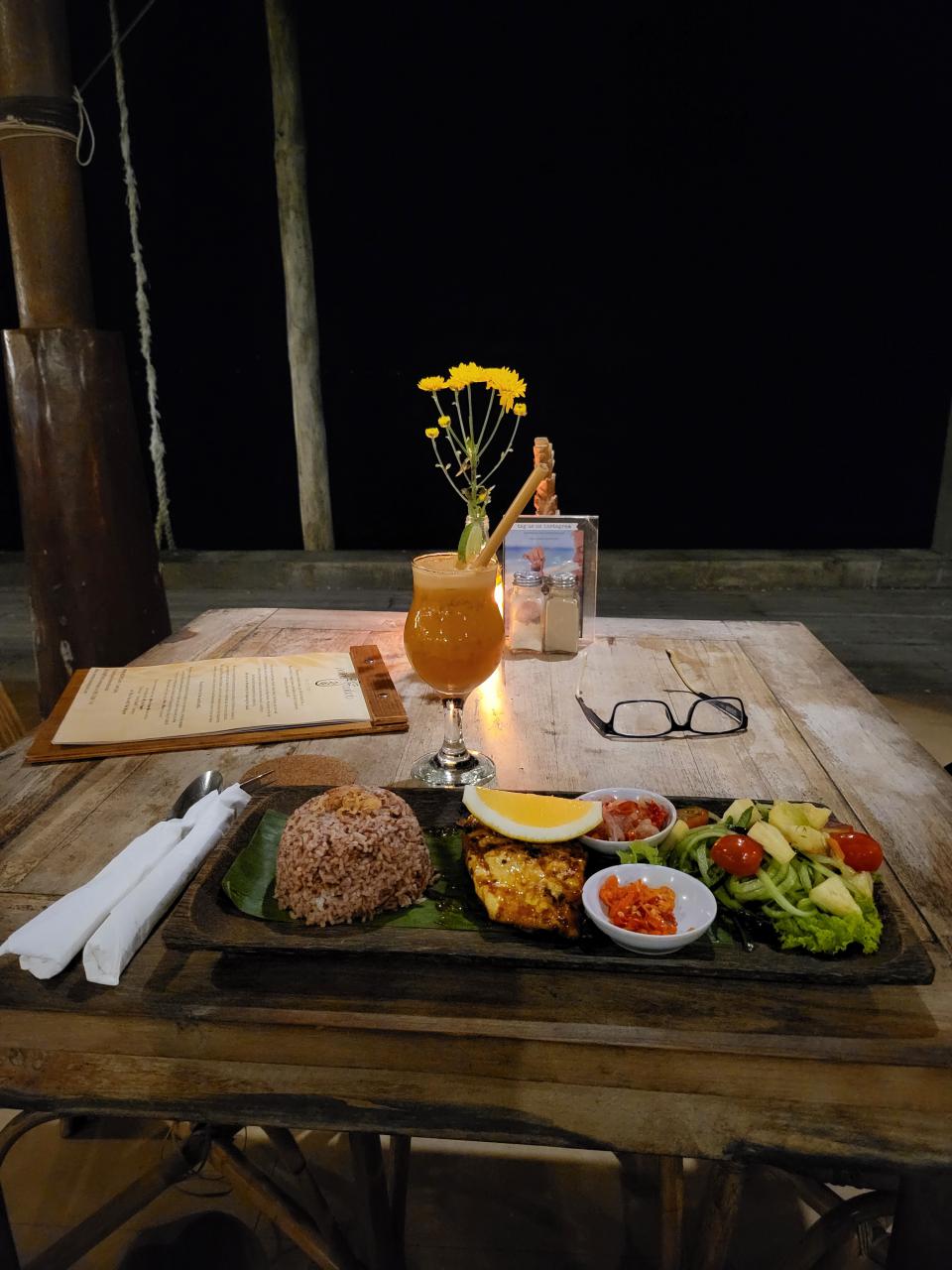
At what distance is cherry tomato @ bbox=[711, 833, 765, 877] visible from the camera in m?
0.76

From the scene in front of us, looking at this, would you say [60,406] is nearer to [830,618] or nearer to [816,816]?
[816,816]

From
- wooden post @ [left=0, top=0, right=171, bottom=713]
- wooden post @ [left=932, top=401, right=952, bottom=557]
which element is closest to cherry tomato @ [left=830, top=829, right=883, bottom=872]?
wooden post @ [left=0, top=0, right=171, bottom=713]

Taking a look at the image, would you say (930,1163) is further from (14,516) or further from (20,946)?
(14,516)

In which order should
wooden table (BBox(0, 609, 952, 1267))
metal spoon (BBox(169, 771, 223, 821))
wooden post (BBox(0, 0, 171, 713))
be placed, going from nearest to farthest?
1. wooden table (BBox(0, 609, 952, 1267))
2. metal spoon (BBox(169, 771, 223, 821))
3. wooden post (BBox(0, 0, 171, 713))

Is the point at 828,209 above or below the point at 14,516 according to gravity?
above

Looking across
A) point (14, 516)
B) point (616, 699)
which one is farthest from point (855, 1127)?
point (14, 516)

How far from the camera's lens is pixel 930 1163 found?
626 mm

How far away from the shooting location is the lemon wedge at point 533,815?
2.62 feet

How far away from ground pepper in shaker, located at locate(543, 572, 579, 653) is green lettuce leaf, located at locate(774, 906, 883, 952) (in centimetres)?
91

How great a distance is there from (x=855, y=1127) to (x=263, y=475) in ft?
17.3

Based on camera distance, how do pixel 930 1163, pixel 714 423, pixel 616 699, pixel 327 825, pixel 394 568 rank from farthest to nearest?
pixel 714 423 → pixel 394 568 → pixel 616 699 → pixel 327 825 → pixel 930 1163

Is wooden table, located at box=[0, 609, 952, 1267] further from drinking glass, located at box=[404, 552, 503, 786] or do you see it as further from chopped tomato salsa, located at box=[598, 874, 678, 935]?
drinking glass, located at box=[404, 552, 503, 786]

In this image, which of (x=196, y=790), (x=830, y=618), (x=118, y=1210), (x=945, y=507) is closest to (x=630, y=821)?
(x=196, y=790)

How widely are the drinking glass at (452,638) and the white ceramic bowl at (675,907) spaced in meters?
0.35
